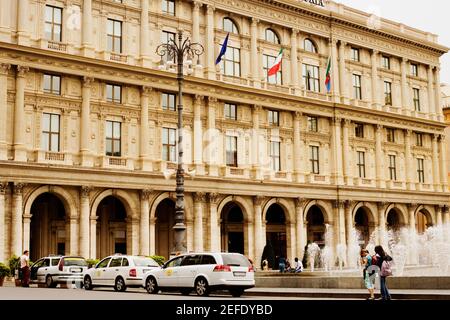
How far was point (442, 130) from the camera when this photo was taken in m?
66.1

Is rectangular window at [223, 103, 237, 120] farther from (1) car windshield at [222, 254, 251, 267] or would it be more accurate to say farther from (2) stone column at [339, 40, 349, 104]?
(1) car windshield at [222, 254, 251, 267]

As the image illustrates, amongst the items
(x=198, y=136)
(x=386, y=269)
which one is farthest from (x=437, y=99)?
(x=386, y=269)

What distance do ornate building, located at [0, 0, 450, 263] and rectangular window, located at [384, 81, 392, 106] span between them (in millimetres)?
138

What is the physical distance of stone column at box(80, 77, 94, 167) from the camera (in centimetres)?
4125

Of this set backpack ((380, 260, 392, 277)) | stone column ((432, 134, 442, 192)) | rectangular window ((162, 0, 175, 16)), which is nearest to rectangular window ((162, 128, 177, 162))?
rectangular window ((162, 0, 175, 16))

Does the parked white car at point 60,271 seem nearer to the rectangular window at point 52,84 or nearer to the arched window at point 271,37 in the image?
the rectangular window at point 52,84

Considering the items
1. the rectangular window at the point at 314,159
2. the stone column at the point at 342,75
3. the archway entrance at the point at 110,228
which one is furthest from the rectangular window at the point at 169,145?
the stone column at the point at 342,75

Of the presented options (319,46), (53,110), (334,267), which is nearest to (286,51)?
(319,46)

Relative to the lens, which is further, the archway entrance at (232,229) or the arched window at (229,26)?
the arched window at (229,26)

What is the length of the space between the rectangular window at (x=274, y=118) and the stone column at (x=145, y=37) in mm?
11391

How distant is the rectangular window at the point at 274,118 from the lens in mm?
52031

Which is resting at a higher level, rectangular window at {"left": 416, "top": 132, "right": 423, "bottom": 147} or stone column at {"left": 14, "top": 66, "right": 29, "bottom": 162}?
rectangular window at {"left": 416, "top": 132, "right": 423, "bottom": 147}

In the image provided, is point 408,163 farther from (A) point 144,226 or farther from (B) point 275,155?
(A) point 144,226

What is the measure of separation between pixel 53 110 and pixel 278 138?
18.5 m
